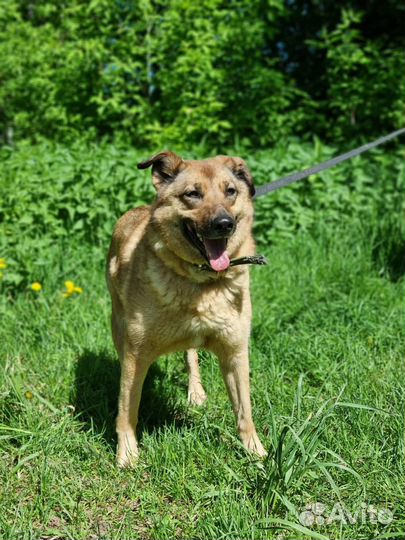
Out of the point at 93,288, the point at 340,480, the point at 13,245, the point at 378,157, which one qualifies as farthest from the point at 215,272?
the point at 378,157

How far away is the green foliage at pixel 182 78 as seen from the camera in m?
7.90

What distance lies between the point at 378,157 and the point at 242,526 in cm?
584

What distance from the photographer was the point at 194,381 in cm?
355

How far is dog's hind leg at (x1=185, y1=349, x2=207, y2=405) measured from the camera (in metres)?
3.43

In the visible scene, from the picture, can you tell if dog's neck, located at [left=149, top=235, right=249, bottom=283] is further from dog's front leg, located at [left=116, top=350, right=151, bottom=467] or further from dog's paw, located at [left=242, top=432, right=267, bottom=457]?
dog's paw, located at [left=242, top=432, right=267, bottom=457]

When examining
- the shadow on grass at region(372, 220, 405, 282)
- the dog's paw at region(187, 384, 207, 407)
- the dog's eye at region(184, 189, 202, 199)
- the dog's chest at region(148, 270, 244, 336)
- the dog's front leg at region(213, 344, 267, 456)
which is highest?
the dog's eye at region(184, 189, 202, 199)

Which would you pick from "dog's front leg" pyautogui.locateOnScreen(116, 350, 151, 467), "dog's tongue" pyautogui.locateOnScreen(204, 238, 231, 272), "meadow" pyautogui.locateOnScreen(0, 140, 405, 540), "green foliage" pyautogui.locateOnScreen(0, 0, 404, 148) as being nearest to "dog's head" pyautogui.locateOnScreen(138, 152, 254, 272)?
"dog's tongue" pyautogui.locateOnScreen(204, 238, 231, 272)

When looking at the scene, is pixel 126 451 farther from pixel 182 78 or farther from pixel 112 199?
pixel 182 78

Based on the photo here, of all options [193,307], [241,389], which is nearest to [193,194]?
[193,307]

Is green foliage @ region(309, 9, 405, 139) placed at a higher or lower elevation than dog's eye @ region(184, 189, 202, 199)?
lower

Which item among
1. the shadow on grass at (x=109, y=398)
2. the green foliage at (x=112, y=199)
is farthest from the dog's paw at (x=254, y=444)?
the green foliage at (x=112, y=199)

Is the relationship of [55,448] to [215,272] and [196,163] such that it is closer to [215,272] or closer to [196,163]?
[215,272]

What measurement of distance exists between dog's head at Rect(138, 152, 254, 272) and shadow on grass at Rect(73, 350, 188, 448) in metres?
1.01

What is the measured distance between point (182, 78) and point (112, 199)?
2.96 meters
